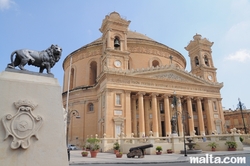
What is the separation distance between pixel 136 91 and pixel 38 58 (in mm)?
23799

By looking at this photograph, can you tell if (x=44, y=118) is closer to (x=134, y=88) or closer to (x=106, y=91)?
(x=106, y=91)

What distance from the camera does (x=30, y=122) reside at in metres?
5.52

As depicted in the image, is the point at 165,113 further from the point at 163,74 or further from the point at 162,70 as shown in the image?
the point at 162,70

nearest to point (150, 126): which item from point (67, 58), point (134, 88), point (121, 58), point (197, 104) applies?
point (134, 88)

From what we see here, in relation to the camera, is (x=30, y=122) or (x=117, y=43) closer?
(x=30, y=122)

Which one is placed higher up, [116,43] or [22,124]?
[116,43]

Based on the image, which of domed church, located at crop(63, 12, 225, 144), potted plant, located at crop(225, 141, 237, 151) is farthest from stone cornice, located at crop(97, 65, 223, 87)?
potted plant, located at crop(225, 141, 237, 151)

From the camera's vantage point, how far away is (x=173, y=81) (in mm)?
32344

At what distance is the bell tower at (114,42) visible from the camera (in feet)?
101

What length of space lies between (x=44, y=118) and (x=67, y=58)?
41146 mm

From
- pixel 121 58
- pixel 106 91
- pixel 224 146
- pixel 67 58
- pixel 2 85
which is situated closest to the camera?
pixel 2 85

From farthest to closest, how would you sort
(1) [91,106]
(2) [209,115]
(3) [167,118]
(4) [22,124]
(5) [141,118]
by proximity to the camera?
(1) [91,106], (2) [209,115], (3) [167,118], (5) [141,118], (4) [22,124]

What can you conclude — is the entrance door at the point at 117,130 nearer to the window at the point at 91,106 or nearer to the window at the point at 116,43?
the window at the point at 91,106

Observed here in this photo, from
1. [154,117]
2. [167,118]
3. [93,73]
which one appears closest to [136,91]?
[154,117]
